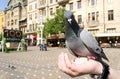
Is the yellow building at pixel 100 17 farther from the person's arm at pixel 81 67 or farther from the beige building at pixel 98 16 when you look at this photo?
the person's arm at pixel 81 67

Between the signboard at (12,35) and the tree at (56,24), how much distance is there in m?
14.9

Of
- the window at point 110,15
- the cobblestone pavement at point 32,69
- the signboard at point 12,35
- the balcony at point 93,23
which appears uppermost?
the window at point 110,15

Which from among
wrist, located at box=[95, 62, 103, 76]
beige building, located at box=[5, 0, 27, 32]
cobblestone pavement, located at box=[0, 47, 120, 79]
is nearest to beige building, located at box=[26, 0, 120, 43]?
beige building, located at box=[5, 0, 27, 32]

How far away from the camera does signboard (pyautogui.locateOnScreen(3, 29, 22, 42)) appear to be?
32900mm

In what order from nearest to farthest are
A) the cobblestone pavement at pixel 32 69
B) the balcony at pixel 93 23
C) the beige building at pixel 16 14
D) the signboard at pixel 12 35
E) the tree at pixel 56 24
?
the cobblestone pavement at pixel 32 69 → the signboard at pixel 12 35 → the balcony at pixel 93 23 → the tree at pixel 56 24 → the beige building at pixel 16 14

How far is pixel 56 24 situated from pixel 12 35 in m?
18.3

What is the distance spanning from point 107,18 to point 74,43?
4436 centimetres

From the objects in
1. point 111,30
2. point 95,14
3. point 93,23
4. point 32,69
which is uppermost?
point 95,14

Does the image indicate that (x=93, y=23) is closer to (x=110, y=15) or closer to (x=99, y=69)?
(x=110, y=15)

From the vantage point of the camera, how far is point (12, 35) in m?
33.5

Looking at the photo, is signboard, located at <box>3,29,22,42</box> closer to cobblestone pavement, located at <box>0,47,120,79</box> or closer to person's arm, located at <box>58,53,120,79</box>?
cobblestone pavement, located at <box>0,47,120,79</box>

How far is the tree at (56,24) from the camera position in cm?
4988

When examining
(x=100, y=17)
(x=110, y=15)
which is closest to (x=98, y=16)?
(x=100, y=17)

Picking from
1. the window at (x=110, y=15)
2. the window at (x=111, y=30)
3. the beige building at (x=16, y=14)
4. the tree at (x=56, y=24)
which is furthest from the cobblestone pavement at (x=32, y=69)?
the beige building at (x=16, y=14)
